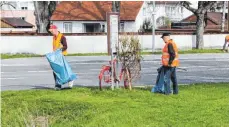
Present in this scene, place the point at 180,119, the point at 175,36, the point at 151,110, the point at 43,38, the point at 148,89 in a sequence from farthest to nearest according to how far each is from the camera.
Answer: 1. the point at 175,36
2. the point at 43,38
3. the point at 148,89
4. the point at 151,110
5. the point at 180,119

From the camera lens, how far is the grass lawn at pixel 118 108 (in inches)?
336

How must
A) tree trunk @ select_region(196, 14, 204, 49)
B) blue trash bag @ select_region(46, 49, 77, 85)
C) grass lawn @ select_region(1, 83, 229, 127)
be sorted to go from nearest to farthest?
grass lawn @ select_region(1, 83, 229, 127) < blue trash bag @ select_region(46, 49, 77, 85) < tree trunk @ select_region(196, 14, 204, 49)

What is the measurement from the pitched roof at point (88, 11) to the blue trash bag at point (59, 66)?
37.7 metres

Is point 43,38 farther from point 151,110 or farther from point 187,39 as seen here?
point 151,110

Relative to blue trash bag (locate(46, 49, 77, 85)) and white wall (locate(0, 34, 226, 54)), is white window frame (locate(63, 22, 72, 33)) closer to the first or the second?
white wall (locate(0, 34, 226, 54))

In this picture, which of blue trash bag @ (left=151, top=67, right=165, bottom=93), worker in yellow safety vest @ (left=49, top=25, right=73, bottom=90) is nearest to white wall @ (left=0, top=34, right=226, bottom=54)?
worker in yellow safety vest @ (left=49, top=25, right=73, bottom=90)

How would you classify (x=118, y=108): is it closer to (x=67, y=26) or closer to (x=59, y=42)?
(x=59, y=42)

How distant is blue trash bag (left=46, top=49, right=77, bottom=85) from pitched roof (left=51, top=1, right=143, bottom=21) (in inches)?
1485

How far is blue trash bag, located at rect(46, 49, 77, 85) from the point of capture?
11.9m

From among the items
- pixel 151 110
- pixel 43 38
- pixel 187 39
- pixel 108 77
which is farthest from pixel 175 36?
pixel 151 110

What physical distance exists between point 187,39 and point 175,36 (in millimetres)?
956

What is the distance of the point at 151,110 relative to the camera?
9.30 meters

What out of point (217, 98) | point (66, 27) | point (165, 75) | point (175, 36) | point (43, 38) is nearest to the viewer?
point (217, 98)

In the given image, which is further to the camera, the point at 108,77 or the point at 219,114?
the point at 108,77
